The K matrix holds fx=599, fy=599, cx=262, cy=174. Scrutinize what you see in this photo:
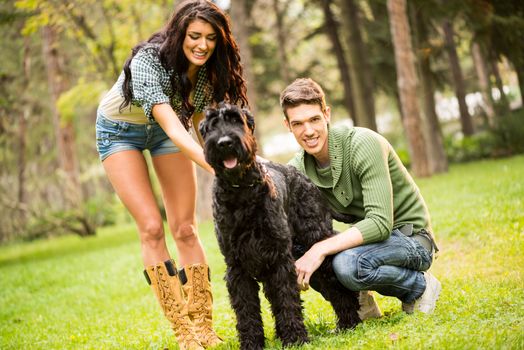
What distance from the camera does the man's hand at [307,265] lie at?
3586 millimetres

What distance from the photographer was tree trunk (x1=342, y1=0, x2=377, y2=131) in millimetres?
15977

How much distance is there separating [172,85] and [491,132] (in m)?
Answer: 14.1

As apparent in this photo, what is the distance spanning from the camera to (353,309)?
12.7ft

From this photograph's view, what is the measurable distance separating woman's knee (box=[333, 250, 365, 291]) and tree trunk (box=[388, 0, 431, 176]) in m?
10.4

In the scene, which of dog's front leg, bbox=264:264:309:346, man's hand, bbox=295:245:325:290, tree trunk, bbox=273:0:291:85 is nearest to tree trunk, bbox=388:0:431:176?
tree trunk, bbox=273:0:291:85

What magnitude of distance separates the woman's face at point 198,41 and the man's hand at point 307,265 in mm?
1414

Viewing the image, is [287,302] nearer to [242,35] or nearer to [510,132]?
[242,35]

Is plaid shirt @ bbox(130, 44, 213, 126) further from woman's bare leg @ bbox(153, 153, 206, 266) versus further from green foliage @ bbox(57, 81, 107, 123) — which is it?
green foliage @ bbox(57, 81, 107, 123)

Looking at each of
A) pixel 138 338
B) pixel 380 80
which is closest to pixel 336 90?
pixel 380 80

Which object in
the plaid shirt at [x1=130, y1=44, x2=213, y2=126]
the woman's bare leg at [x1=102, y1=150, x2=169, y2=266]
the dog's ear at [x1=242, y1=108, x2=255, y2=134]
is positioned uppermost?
the plaid shirt at [x1=130, y1=44, x2=213, y2=126]

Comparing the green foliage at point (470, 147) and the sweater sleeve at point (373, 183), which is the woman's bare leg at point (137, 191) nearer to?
the sweater sleeve at point (373, 183)

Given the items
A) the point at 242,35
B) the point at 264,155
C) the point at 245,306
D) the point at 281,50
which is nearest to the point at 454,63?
the point at 281,50

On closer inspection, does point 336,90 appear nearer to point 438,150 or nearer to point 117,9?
point 438,150

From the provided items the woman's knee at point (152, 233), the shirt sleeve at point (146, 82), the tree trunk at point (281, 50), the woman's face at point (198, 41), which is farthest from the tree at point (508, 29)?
the woman's knee at point (152, 233)
